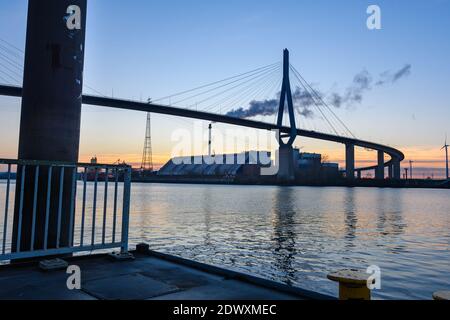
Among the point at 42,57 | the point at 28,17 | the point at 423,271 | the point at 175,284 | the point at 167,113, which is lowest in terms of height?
the point at 423,271

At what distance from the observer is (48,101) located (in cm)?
573

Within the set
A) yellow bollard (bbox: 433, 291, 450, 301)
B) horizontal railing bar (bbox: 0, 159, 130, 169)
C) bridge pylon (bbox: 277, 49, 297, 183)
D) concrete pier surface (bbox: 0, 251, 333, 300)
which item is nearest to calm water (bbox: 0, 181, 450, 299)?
concrete pier surface (bbox: 0, 251, 333, 300)

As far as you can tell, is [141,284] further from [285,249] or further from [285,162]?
[285,162]

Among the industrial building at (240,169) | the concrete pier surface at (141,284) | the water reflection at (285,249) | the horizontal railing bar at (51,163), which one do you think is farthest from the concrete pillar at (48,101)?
the industrial building at (240,169)

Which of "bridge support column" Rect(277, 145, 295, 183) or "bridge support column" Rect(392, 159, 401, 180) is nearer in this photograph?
"bridge support column" Rect(277, 145, 295, 183)

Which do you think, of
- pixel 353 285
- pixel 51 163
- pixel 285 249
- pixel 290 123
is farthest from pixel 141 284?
pixel 290 123

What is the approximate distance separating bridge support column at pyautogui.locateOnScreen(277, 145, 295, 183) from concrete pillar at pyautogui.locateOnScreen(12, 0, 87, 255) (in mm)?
78729

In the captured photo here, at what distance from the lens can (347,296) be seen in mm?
3793

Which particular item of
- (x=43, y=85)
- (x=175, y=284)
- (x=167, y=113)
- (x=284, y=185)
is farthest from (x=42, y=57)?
(x=284, y=185)

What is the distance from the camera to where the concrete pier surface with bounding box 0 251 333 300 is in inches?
162

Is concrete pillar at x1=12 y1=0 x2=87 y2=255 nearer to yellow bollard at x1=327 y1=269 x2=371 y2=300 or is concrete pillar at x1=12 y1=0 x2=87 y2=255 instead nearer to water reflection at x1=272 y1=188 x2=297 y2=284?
yellow bollard at x1=327 y1=269 x2=371 y2=300

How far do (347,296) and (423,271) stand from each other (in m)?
8.41
